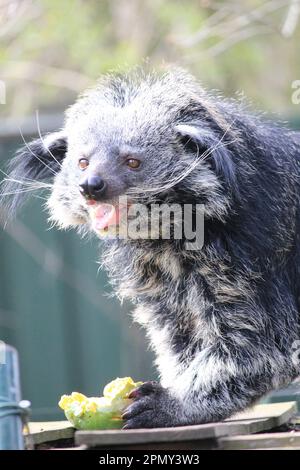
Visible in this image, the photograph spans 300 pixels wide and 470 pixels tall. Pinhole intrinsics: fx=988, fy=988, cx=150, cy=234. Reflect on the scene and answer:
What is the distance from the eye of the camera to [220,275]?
4.90m

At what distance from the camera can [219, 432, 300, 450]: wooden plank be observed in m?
4.00

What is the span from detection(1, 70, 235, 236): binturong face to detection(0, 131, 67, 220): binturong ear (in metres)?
0.01

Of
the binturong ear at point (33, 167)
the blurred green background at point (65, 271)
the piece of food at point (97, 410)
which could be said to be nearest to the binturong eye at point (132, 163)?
the binturong ear at point (33, 167)

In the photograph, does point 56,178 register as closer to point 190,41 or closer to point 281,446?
point 281,446

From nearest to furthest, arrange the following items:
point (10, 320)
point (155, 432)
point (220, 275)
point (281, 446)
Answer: point (155, 432), point (281, 446), point (220, 275), point (10, 320)

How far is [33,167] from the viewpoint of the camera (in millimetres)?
5566

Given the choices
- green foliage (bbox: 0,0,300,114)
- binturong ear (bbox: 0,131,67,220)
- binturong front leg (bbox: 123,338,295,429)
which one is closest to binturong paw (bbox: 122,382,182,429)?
binturong front leg (bbox: 123,338,295,429)

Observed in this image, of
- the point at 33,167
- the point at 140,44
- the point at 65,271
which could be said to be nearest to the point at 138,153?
the point at 33,167

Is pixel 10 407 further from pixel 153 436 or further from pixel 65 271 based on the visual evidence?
pixel 65 271

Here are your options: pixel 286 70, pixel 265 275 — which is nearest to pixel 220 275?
pixel 265 275

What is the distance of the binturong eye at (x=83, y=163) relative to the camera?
4.91 m

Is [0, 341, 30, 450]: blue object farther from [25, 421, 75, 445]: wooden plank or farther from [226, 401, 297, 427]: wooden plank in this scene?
[226, 401, 297, 427]: wooden plank

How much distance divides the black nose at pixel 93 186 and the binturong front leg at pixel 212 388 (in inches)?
37.1

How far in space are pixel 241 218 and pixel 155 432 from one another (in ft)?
4.79
